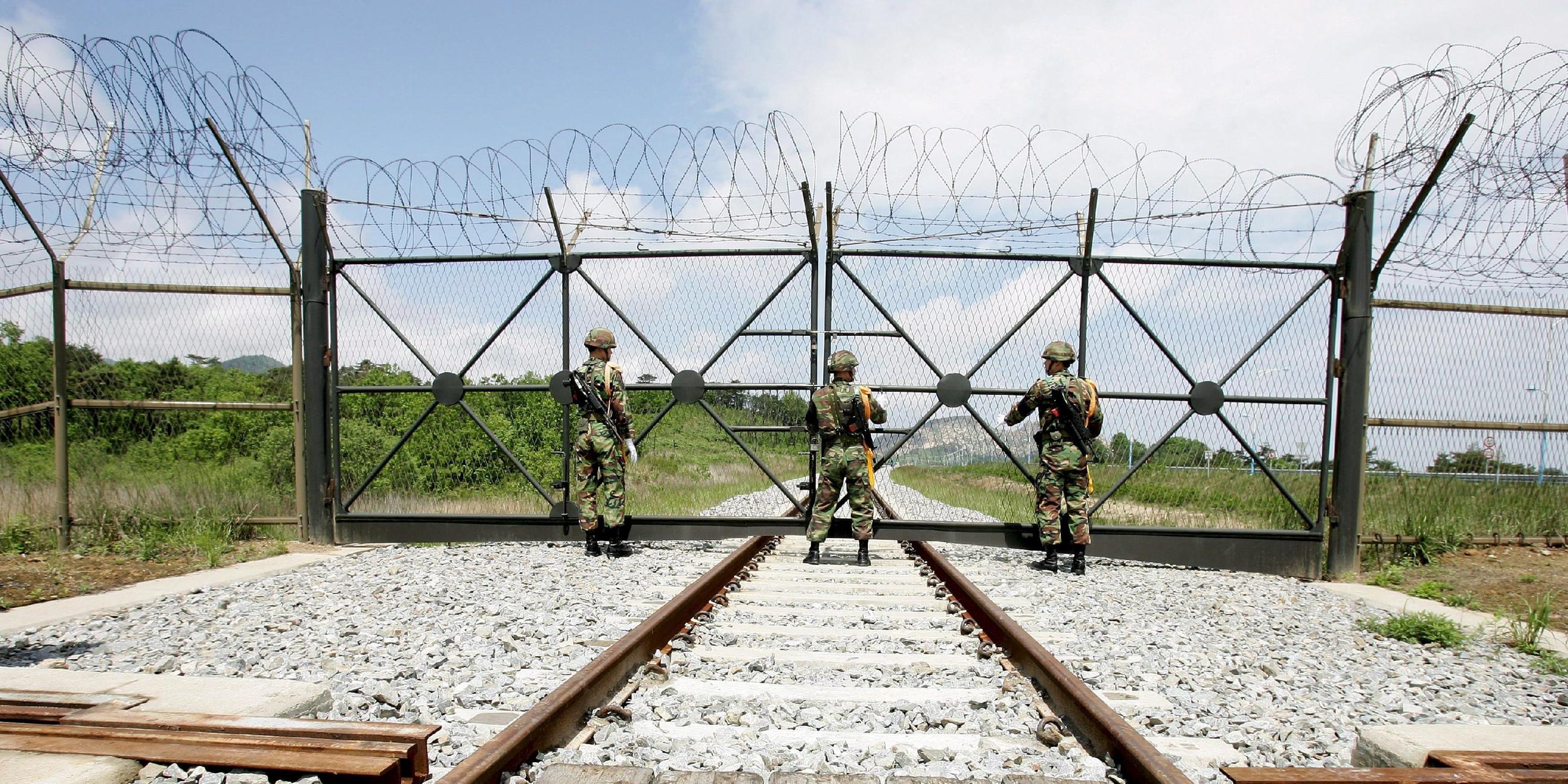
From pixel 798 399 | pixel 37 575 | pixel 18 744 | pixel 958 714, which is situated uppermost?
pixel 798 399

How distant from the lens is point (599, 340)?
273 inches

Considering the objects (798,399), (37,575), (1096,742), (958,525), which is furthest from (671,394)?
(1096,742)

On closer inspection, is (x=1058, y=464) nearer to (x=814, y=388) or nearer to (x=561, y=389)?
(x=814, y=388)

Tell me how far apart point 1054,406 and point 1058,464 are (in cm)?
46

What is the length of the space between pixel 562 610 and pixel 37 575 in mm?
4082

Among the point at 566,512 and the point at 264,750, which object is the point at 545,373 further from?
the point at 264,750

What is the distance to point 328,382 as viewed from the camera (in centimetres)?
746

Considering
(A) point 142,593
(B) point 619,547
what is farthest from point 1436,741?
(A) point 142,593

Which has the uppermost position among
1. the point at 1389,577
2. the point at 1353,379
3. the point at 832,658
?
the point at 1353,379

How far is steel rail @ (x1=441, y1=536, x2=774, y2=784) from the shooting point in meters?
2.18

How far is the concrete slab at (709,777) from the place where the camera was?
7.29 ft

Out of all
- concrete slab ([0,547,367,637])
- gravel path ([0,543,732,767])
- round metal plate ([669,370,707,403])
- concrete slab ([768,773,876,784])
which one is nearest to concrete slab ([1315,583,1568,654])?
concrete slab ([768,773,876,784])

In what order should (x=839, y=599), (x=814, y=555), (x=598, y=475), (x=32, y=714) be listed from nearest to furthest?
(x=32, y=714) → (x=839, y=599) → (x=814, y=555) → (x=598, y=475)

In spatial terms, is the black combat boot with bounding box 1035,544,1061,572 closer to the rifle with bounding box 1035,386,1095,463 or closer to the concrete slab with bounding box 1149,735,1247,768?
the rifle with bounding box 1035,386,1095,463
